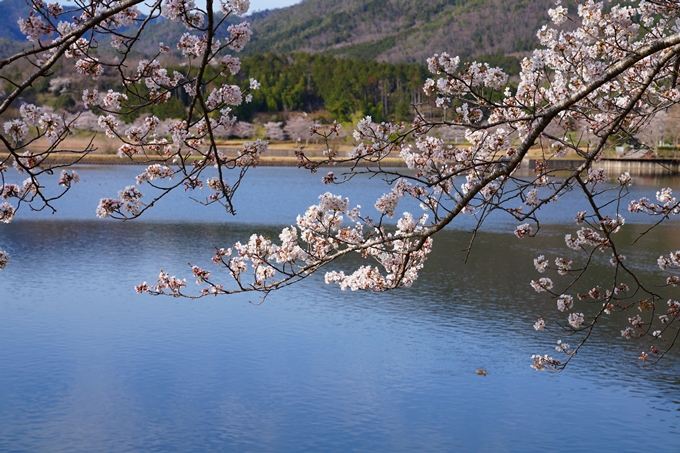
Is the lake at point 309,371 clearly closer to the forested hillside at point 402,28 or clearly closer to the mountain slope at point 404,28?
the forested hillside at point 402,28

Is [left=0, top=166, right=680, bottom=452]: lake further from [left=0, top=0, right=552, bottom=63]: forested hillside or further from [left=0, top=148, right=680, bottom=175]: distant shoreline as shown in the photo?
[left=0, top=0, right=552, bottom=63]: forested hillside

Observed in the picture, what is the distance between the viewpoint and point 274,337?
1038 centimetres

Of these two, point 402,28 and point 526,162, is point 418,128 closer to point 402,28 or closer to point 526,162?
point 526,162

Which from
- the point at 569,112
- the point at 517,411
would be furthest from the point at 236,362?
the point at 569,112

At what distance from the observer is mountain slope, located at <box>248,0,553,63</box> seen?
138 meters

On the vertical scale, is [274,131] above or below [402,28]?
below

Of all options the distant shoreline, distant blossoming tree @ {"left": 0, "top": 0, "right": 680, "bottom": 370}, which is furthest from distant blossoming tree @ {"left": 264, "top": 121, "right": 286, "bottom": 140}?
distant blossoming tree @ {"left": 0, "top": 0, "right": 680, "bottom": 370}

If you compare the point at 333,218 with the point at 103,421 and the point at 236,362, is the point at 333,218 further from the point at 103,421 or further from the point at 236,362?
the point at 236,362

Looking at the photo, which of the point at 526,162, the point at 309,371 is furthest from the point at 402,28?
the point at 309,371

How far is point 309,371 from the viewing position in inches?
356

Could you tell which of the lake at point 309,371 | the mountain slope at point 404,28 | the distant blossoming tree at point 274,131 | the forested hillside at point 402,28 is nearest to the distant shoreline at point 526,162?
A: the distant blossoming tree at point 274,131

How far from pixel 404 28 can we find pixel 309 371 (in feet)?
518

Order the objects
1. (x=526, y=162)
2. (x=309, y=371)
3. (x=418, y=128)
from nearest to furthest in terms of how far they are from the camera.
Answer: (x=418, y=128) < (x=309, y=371) < (x=526, y=162)

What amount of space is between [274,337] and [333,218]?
18.7ft
